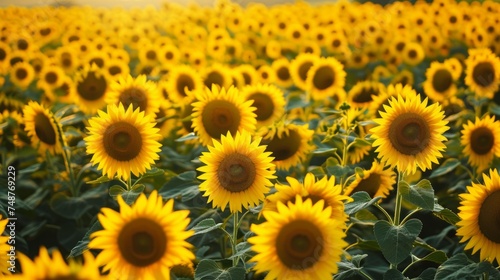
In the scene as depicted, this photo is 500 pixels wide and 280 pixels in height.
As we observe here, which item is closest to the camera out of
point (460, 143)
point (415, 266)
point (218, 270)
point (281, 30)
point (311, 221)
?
point (311, 221)

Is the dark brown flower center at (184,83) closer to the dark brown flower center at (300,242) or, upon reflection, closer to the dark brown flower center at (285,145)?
the dark brown flower center at (285,145)

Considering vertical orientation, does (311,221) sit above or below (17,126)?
below

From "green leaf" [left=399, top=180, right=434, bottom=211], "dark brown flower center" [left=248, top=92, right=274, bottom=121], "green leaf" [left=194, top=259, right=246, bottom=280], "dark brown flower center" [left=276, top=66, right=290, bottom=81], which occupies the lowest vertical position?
"green leaf" [left=194, top=259, right=246, bottom=280]

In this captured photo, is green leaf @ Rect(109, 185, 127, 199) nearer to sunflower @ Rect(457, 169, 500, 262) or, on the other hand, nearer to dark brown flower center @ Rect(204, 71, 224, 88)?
sunflower @ Rect(457, 169, 500, 262)

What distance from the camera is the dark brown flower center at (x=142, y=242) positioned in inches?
85.6

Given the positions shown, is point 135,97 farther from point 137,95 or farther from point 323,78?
point 323,78

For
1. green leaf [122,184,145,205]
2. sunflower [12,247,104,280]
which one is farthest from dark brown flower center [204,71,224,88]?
sunflower [12,247,104,280]

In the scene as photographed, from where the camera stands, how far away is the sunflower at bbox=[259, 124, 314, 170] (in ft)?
12.8

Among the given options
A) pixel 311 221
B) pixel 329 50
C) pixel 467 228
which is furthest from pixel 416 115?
pixel 329 50

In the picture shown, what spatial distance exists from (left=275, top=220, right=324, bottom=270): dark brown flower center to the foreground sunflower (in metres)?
0.58

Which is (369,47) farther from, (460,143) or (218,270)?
(218,270)

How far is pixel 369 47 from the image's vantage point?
9.38 meters

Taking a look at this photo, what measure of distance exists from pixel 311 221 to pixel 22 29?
824cm

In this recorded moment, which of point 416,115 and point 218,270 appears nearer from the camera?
point 218,270
